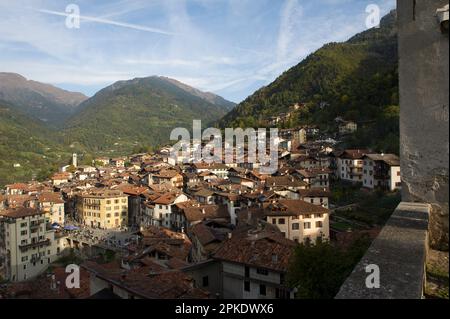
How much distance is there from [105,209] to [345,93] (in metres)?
62.6

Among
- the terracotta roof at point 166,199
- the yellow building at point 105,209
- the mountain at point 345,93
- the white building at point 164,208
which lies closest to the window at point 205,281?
the white building at point 164,208

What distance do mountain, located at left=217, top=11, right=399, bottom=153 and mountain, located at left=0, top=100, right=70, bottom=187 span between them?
54297 millimetres

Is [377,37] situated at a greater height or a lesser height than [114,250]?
greater

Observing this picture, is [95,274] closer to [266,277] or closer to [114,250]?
[266,277]

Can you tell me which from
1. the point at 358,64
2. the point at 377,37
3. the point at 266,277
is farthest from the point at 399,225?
the point at 377,37

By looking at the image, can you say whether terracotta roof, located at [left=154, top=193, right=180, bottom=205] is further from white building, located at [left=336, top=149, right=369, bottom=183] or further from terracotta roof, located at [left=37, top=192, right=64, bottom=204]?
white building, located at [left=336, top=149, right=369, bottom=183]

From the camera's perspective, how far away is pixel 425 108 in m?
6.17

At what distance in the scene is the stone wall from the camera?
5934mm

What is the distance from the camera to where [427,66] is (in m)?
6.16

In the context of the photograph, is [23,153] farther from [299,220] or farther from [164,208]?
[299,220]

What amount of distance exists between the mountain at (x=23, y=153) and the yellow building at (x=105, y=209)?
43.2 m

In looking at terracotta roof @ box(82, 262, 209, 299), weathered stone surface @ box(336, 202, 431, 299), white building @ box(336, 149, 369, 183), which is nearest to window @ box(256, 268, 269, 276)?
terracotta roof @ box(82, 262, 209, 299)

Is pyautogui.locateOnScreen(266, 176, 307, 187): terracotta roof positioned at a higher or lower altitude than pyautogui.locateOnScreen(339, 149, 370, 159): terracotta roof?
lower
